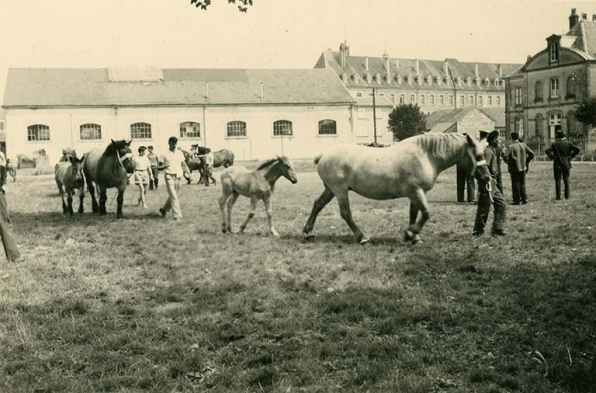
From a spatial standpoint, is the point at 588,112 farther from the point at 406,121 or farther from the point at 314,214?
the point at 314,214

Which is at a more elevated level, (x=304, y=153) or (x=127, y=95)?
(x=127, y=95)

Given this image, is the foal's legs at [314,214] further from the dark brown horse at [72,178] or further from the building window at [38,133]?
the building window at [38,133]

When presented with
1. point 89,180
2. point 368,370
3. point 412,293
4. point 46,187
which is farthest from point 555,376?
point 46,187

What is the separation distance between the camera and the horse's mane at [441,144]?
10.4m

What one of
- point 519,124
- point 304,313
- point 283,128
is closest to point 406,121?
point 519,124

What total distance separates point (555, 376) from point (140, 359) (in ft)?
11.7

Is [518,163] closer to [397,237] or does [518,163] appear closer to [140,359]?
[397,237]

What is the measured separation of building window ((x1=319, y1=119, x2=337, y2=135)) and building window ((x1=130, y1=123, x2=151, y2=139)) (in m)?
15.2

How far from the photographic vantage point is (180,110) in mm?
49969

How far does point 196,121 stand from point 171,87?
4.11m

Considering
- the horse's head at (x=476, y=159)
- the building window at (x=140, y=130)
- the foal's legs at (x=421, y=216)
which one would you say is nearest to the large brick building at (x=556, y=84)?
the building window at (x=140, y=130)

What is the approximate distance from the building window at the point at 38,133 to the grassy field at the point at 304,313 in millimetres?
39087

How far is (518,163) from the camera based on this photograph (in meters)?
16.4

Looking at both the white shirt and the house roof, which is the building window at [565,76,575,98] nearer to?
the house roof
